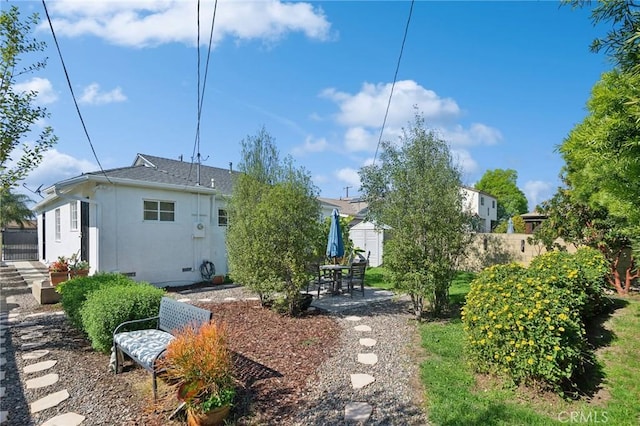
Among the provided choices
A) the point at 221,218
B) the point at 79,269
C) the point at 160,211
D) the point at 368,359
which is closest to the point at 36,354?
the point at 368,359

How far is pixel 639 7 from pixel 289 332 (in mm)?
5762

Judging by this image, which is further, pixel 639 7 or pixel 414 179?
pixel 414 179

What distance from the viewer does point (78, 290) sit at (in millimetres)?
5637

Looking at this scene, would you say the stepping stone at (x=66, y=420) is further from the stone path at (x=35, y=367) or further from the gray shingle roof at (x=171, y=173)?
the gray shingle roof at (x=171, y=173)

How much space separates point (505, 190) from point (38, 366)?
5224cm

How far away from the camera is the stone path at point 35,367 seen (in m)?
3.25

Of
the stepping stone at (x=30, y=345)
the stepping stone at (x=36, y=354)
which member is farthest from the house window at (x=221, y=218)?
the stepping stone at (x=36, y=354)

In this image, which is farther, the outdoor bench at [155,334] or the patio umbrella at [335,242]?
the patio umbrella at [335,242]

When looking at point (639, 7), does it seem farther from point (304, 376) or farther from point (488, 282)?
point (304, 376)

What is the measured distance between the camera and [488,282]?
169 inches

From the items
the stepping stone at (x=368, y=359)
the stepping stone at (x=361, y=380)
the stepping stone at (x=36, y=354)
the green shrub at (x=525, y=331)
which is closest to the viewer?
the green shrub at (x=525, y=331)

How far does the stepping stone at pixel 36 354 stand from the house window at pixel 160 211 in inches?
219

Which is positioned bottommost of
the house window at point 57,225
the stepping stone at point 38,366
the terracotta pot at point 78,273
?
the stepping stone at point 38,366

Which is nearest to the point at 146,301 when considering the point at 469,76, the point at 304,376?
the point at 304,376
